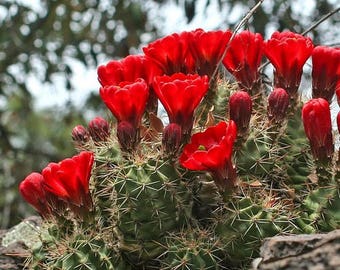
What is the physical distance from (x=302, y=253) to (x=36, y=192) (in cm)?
127

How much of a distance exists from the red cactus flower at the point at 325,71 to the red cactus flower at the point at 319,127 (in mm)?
288

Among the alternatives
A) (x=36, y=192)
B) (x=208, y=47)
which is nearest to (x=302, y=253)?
(x=208, y=47)

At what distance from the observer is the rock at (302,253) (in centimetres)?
198

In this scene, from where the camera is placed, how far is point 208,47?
2.96m

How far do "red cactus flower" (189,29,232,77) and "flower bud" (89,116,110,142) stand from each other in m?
0.43

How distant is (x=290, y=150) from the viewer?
2.86 meters

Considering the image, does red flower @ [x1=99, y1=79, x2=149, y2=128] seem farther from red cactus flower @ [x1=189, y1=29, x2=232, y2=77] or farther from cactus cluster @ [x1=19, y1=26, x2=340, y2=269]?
red cactus flower @ [x1=189, y1=29, x2=232, y2=77]

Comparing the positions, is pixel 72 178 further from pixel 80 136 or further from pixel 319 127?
pixel 319 127

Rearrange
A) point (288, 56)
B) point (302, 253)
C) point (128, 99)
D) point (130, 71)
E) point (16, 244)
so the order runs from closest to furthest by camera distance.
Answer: point (302, 253) < point (128, 99) < point (288, 56) < point (130, 71) < point (16, 244)

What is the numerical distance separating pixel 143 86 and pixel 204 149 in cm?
33

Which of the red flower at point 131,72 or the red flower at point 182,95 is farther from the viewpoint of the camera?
the red flower at point 131,72

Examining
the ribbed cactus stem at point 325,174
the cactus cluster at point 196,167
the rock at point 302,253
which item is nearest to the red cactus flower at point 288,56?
the cactus cluster at point 196,167

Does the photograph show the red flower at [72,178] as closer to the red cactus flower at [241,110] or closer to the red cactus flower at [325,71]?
the red cactus flower at [241,110]

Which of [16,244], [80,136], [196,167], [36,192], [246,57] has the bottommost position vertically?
[16,244]
